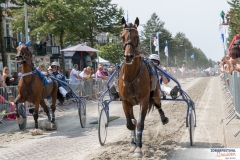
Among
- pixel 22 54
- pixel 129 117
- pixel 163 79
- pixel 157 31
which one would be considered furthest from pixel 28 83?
pixel 157 31

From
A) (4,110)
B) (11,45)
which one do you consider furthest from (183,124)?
(11,45)

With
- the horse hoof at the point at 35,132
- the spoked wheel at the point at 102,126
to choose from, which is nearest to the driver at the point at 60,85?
the horse hoof at the point at 35,132

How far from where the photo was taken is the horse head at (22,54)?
996cm

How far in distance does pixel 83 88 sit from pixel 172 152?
41.3 feet

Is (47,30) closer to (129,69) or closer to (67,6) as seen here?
(67,6)

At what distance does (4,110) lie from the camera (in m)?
12.9

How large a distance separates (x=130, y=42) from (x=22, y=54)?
13.0 feet

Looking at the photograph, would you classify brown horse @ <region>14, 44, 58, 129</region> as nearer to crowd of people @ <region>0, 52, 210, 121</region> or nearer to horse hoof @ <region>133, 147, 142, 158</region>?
crowd of people @ <region>0, 52, 210, 121</region>


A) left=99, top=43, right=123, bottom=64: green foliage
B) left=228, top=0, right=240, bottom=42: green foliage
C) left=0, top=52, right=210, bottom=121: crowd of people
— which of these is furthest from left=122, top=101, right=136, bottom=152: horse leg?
left=99, top=43, right=123, bottom=64: green foliage

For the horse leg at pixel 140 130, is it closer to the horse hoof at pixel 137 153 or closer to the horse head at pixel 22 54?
the horse hoof at pixel 137 153

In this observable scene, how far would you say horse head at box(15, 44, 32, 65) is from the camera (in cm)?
996

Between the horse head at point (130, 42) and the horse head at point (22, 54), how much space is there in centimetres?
358

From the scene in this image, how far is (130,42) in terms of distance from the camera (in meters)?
6.87

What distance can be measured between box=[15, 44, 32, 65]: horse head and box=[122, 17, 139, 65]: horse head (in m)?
3.58
